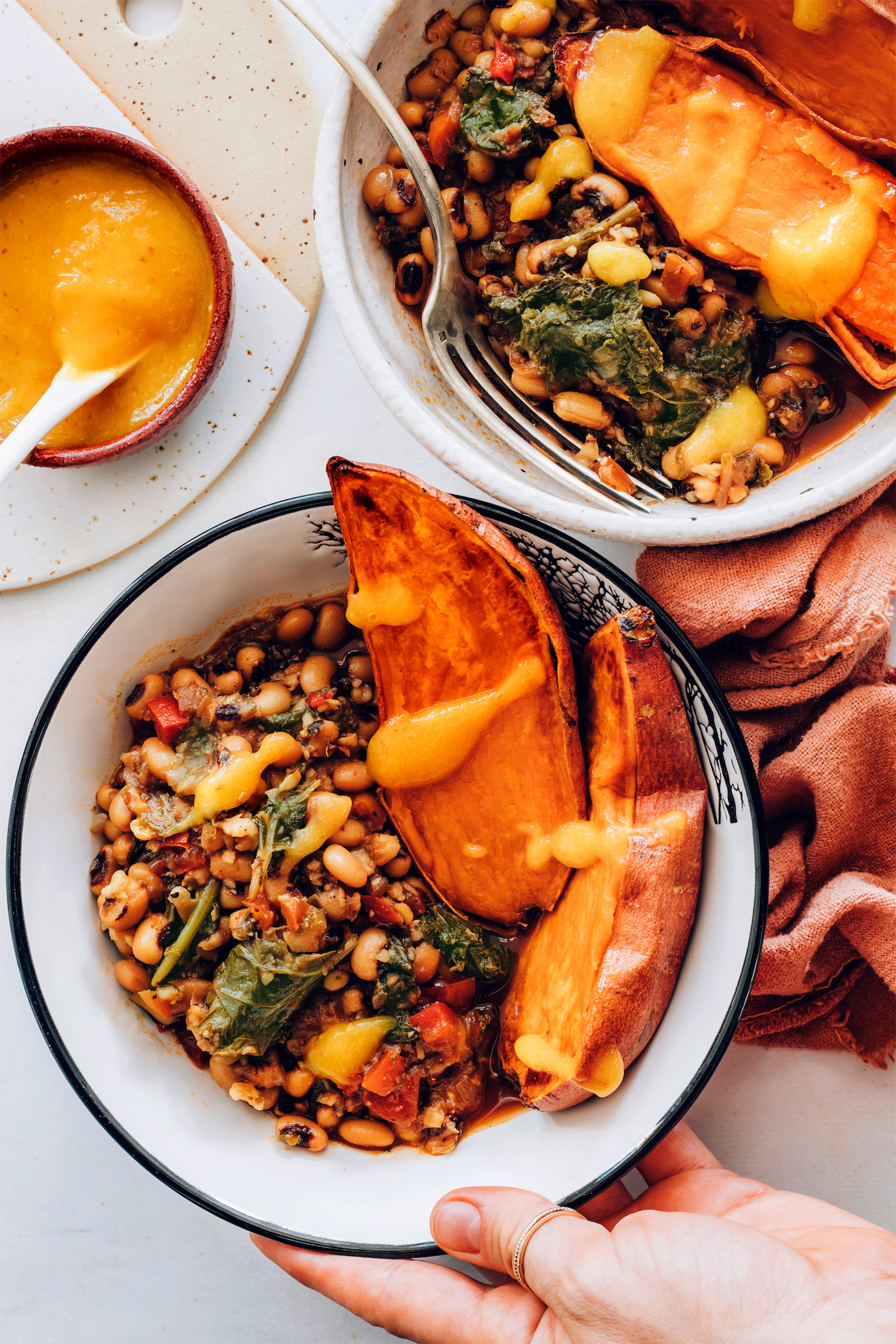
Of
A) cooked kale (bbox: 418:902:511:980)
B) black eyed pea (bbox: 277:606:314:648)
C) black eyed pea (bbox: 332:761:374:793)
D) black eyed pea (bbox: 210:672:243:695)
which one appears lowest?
cooked kale (bbox: 418:902:511:980)

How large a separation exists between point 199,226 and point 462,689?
70 cm

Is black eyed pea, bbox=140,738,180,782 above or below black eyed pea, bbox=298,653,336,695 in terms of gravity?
below

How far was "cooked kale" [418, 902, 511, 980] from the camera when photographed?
1235 millimetres

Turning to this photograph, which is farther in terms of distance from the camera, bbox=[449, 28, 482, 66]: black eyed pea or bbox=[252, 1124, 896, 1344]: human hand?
bbox=[449, 28, 482, 66]: black eyed pea

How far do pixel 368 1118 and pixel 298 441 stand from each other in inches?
36.3

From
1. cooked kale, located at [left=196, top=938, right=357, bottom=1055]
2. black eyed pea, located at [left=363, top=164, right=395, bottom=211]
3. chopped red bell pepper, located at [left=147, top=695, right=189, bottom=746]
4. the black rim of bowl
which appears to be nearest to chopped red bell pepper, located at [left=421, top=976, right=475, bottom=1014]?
cooked kale, located at [left=196, top=938, right=357, bottom=1055]

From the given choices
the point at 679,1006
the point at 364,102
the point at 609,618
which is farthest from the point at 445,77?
the point at 679,1006

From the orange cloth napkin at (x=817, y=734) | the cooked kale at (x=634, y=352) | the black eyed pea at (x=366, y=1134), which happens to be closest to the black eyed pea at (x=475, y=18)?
the cooked kale at (x=634, y=352)

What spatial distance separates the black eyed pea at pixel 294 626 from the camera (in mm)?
1296

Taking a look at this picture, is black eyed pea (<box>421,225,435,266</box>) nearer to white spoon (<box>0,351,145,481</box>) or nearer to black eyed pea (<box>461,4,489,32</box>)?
black eyed pea (<box>461,4,489,32</box>)

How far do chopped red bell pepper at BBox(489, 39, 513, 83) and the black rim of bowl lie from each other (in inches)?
18.9

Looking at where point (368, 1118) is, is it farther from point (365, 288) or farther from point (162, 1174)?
point (365, 288)

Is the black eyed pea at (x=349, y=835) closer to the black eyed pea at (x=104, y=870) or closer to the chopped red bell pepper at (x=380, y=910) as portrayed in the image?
the chopped red bell pepper at (x=380, y=910)

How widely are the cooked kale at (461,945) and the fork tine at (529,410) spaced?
0.58 metres
